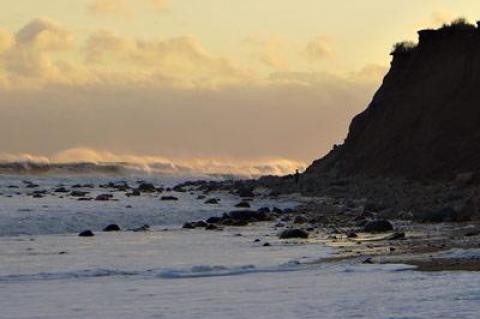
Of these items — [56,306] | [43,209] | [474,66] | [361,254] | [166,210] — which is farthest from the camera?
[474,66]

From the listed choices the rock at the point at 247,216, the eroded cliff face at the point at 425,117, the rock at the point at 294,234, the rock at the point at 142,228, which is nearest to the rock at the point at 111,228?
the rock at the point at 142,228

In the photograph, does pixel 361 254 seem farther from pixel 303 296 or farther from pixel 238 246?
pixel 303 296

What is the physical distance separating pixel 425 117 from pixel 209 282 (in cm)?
4679

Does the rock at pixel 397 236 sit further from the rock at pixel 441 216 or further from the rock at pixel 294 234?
the rock at pixel 441 216

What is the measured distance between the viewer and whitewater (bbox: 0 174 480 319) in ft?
35.7

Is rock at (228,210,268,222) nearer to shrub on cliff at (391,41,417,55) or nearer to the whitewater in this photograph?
the whitewater

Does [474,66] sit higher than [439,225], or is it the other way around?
[474,66]

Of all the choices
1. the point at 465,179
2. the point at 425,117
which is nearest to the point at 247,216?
the point at 465,179

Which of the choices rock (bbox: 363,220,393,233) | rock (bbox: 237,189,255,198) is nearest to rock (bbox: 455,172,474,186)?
rock (bbox: 237,189,255,198)

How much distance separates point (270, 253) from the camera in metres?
19.1

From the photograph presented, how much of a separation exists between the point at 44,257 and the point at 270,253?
464cm

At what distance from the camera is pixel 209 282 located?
46.2ft

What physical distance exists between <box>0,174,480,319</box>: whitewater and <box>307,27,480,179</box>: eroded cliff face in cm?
3059

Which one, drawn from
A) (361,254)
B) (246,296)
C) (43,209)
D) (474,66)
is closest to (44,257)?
(361,254)
